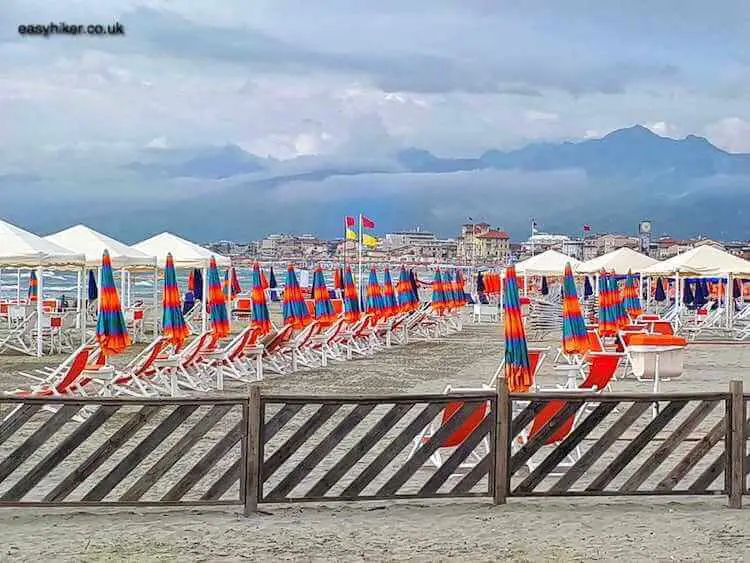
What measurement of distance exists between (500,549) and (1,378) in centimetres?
933

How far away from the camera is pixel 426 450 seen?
5.85m

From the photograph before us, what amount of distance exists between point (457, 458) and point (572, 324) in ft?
16.9

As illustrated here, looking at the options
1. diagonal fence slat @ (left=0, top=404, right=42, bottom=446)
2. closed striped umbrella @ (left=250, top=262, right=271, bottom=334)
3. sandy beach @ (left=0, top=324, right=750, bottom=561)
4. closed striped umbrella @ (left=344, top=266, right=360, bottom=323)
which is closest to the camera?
sandy beach @ (left=0, top=324, right=750, bottom=561)

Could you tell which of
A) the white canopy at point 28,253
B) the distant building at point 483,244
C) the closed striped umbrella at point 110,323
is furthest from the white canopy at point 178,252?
the distant building at point 483,244

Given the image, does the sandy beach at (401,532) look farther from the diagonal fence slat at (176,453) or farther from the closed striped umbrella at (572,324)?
the closed striped umbrella at (572,324)

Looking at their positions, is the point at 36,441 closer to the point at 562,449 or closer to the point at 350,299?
the point at 562,449

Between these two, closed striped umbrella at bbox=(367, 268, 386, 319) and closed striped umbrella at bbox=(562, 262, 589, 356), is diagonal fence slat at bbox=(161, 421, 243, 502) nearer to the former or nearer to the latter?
closed striped umbrella at bbox=(562, 262, 589, 356)

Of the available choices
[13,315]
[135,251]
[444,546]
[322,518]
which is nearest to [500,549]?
[444,546]

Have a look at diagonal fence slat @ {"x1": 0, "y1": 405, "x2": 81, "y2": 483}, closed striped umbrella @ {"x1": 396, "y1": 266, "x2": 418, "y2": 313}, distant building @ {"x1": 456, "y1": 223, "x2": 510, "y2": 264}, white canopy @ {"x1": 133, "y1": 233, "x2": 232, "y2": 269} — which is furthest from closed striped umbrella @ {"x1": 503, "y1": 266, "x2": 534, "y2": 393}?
distant building @ {"x1": 456, "y1": 223, "x2": 510, "y2": 264}

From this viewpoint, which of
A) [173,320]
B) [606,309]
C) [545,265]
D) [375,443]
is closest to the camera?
[375,443]

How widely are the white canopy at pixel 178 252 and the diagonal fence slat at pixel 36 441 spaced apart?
44.0 feet

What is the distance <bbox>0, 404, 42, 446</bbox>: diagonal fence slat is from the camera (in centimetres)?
545

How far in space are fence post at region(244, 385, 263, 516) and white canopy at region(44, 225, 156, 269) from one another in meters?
12.0

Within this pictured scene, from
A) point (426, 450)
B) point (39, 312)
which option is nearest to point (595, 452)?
point (426, 450)
